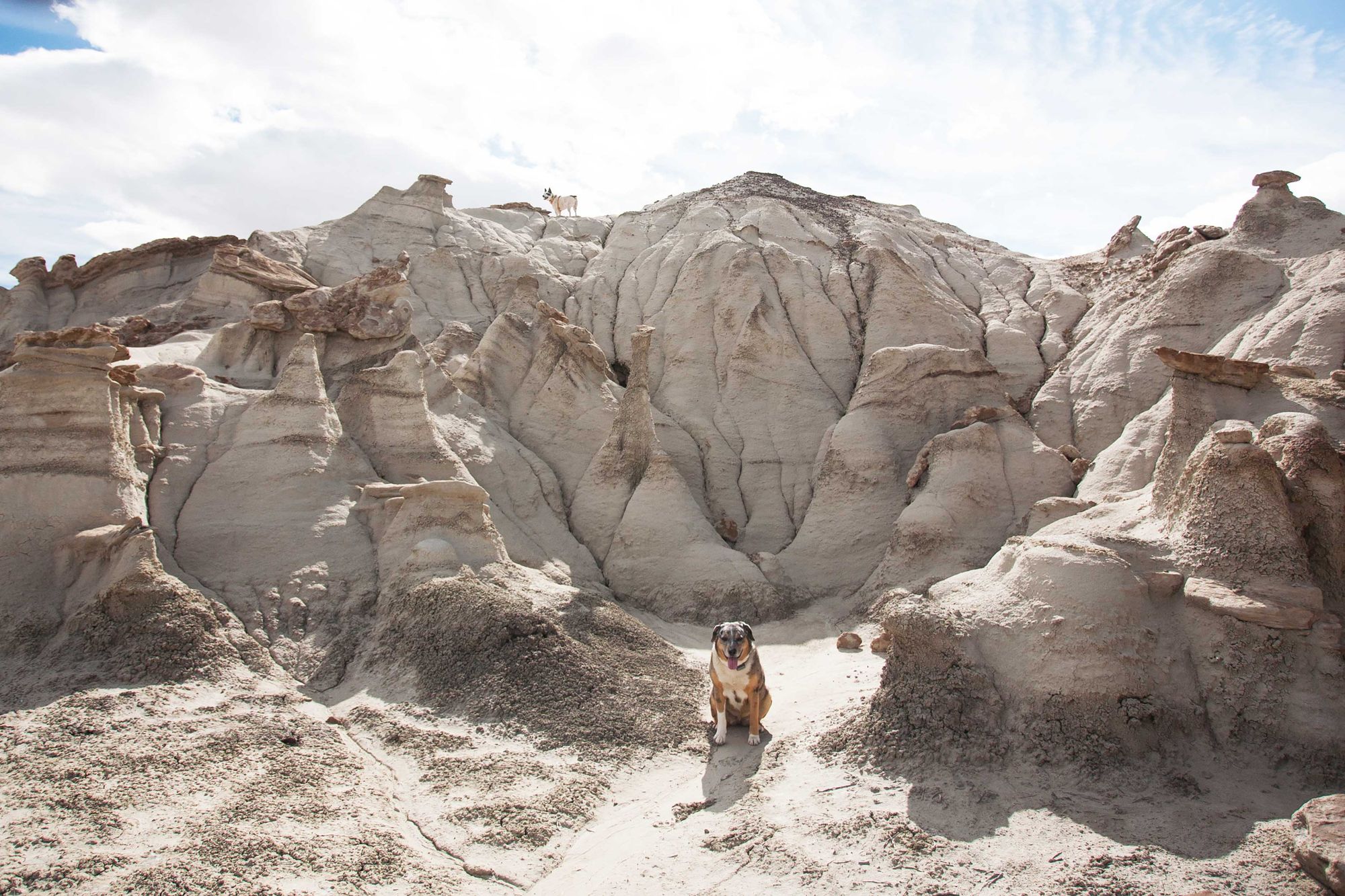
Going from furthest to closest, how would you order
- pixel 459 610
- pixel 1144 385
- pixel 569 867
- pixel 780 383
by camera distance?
pixel 780 383
pixel 1144 385
pixel 459 610
pixel 569 867

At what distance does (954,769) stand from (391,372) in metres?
8.91

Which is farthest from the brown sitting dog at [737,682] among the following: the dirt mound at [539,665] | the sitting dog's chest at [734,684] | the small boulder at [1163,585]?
the small boulder at [1163,585]

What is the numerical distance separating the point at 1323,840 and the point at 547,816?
4.56 meters

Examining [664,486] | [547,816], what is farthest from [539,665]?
[664,486]

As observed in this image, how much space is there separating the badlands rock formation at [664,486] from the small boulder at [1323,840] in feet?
3.49

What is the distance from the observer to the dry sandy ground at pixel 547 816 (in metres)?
5.00

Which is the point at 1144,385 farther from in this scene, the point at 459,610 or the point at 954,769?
the point at 459,610

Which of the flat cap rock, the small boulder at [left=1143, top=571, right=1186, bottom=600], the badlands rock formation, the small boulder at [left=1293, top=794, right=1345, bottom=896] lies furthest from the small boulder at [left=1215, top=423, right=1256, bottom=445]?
the flat cap rock

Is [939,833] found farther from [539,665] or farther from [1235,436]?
[1235,436]

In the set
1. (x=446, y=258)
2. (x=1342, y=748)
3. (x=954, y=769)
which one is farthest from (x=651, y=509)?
(x=446, y=258)

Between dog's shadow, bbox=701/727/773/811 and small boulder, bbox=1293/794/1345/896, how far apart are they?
3.28 meters

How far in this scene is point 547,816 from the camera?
6250 mm

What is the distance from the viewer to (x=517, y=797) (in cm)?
646

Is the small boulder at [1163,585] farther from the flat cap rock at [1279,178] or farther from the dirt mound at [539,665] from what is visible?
the flat cap rock at [1279,178]
